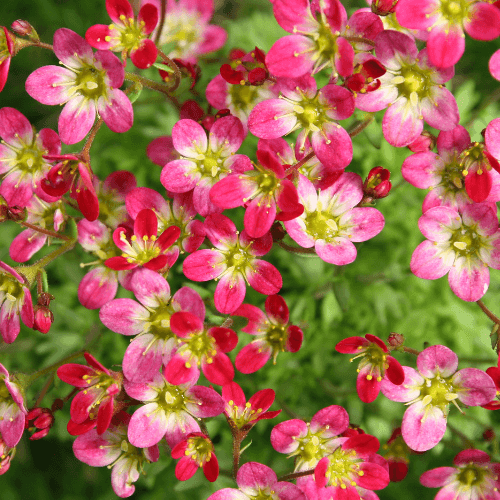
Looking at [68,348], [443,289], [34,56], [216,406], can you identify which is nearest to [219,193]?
[216,406]

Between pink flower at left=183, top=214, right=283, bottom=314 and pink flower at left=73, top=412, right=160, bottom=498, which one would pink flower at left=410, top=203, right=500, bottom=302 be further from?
pink flower at left=73, top=412, right=160, bottom=498

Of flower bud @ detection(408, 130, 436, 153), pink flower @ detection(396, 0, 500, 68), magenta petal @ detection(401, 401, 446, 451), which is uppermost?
pink flower @ detection(396, 0, 500, 68)

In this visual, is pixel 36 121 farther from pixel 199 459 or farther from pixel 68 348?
pixel 199 459

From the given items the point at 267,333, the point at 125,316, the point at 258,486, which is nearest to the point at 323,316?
the point at 267,333

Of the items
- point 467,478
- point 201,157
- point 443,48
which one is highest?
point 443,48

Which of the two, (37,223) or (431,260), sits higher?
(431,260)

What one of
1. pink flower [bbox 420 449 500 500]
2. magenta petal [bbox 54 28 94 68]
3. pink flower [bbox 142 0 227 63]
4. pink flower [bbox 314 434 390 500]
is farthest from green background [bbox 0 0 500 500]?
magenta petal [bbox 54 28 94 68]

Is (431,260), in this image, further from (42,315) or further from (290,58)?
(42,315)

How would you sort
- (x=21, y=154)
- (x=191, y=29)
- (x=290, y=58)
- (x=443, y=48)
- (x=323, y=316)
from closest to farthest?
(x=443, y=48) → (x=290, y=58) → (x=21, y=154) → (x=323, y=316) → (x=191, y=29)
